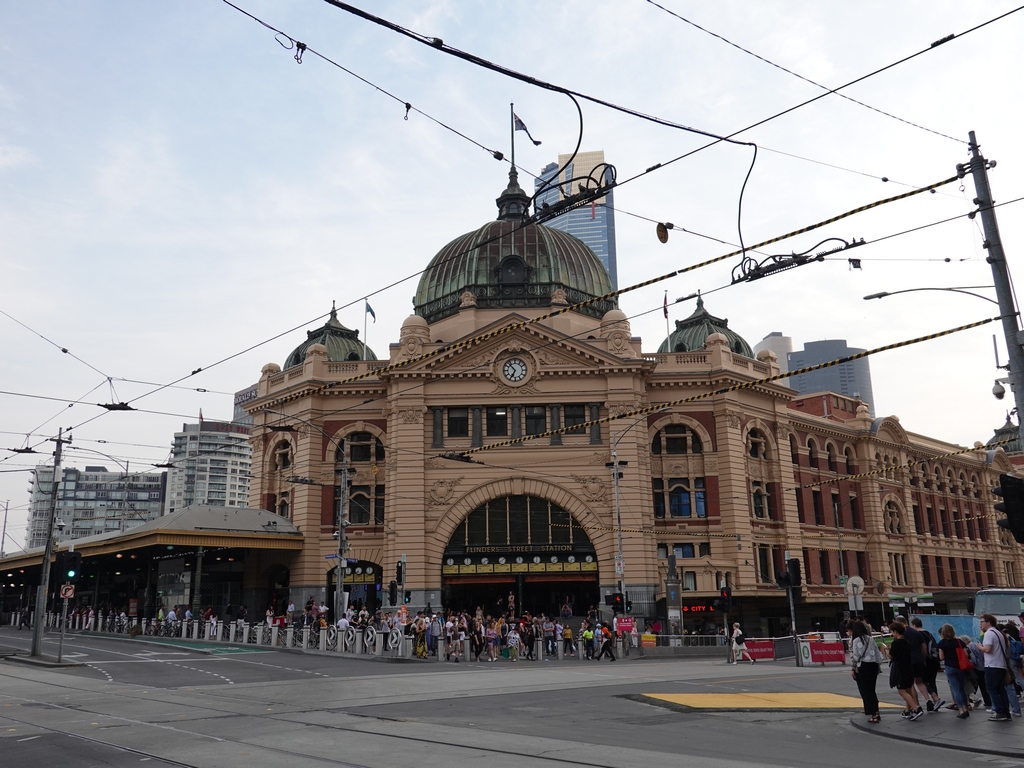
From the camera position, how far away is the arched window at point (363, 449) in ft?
172

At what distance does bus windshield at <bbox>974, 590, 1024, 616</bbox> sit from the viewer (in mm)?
32812

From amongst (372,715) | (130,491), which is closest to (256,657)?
(372,715)

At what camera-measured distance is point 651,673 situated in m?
27.0

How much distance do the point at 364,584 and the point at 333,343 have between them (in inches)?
676

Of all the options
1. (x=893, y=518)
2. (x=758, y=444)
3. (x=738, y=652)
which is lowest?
(x=738, y=652)

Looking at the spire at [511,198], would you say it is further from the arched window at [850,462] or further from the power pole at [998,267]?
the power pole at [998,267]

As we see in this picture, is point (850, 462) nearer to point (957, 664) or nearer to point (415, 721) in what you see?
point (957, 664)

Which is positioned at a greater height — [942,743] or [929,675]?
[929,675]

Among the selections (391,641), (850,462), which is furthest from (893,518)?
(391,641)

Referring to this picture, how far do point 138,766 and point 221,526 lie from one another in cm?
3813

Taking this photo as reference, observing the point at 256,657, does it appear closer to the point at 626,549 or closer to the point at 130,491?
the point at 626,549

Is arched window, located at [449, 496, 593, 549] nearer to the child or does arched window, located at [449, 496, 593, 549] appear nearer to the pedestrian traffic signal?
the child

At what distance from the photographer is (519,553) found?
48.7 meters

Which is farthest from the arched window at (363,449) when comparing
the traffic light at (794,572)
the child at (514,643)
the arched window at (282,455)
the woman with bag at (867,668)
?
the woman with bag at (867,668)
